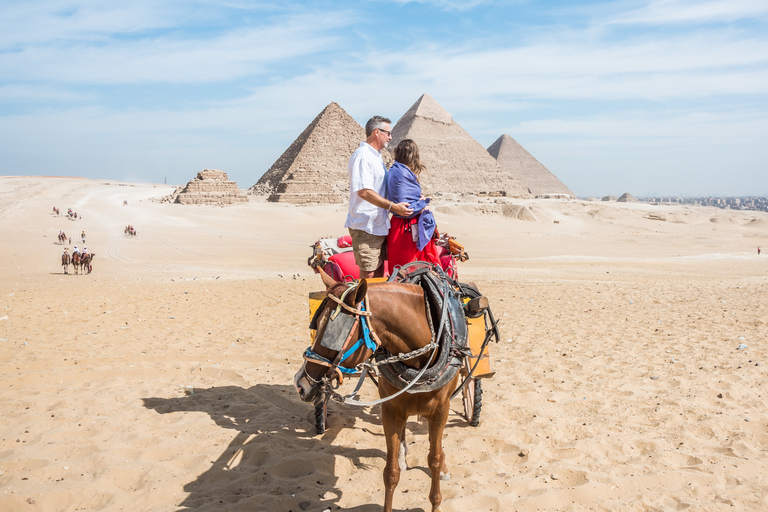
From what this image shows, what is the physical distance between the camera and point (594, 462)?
12.6 feet

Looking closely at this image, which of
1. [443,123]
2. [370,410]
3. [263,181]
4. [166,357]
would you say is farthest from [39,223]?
[443,123]

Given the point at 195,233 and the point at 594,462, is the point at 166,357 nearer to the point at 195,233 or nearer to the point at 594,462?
the point at 594,462

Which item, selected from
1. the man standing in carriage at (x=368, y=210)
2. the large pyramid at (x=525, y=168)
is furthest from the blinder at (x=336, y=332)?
the large pyramid at (x=525, y=168)

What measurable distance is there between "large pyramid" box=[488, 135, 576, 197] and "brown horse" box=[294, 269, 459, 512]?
5927 inches

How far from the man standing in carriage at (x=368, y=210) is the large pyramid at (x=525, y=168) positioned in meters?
149

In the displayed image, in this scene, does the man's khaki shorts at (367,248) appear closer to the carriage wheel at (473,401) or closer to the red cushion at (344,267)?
the red cushion at (344,267)

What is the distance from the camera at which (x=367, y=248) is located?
13.4ft

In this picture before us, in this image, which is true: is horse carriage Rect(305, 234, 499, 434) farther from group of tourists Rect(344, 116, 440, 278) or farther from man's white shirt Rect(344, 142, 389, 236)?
man's white shirt Rect(344, 142, 389, 236)

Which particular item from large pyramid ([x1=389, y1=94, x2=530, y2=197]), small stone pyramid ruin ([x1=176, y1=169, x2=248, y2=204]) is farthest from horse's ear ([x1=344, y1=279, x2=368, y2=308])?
large pyramid ([x1=389, y1=94, x2=530, y2=197])

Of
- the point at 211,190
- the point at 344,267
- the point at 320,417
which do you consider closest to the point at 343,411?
the point at 320,417

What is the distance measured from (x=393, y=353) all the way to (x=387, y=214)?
5.13 feet

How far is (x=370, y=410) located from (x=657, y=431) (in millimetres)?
2605

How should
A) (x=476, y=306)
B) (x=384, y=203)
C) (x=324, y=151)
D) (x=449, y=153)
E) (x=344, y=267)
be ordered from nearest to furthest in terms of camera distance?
(x=476, y=306) → (x=384, y=203) → (x=344, y=267) → (x=324, y=151) → (x=449, y=153)

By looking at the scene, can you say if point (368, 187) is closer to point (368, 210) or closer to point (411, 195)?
point (368, 210)
